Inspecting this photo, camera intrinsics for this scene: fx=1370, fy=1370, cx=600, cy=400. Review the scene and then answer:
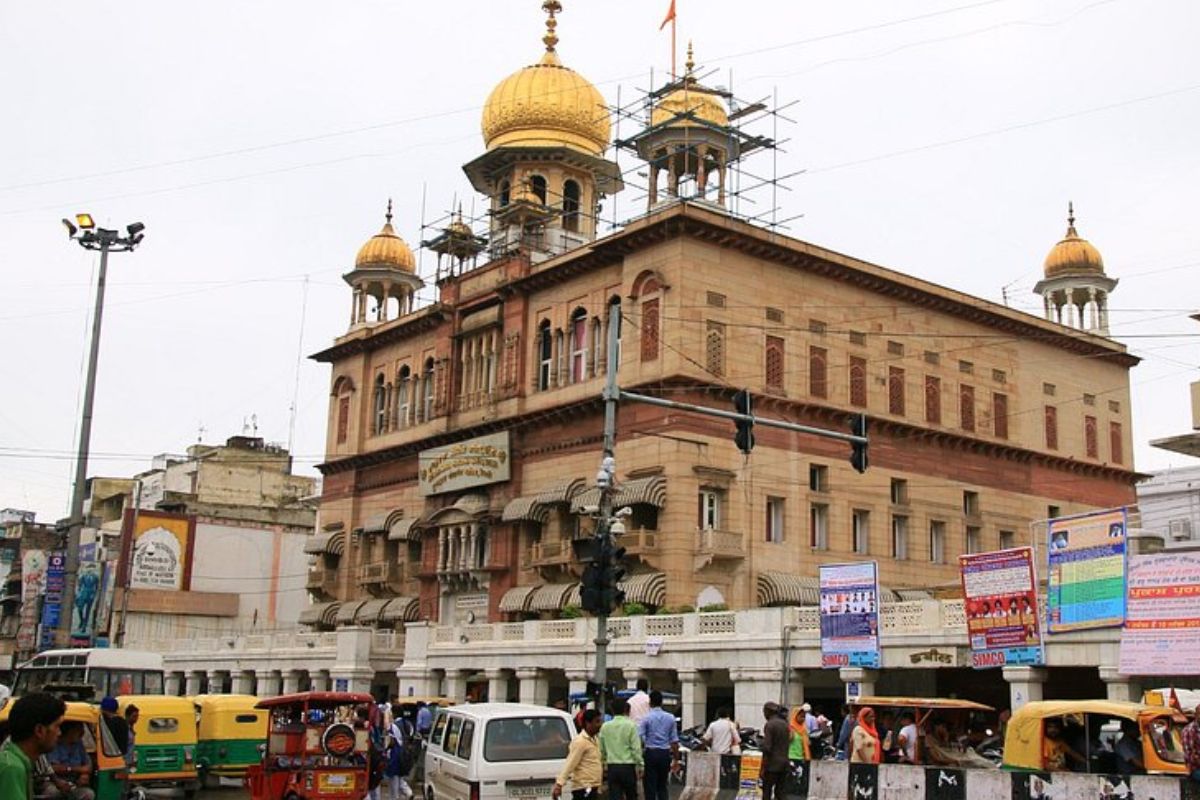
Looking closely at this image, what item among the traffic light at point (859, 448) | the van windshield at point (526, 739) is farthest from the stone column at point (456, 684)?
the van windshield at point (526, 739)

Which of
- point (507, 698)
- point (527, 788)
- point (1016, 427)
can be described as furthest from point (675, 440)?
point (527, 788)

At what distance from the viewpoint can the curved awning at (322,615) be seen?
192 feet

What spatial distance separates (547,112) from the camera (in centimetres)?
5947

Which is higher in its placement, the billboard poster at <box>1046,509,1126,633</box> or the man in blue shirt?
the billboard poster at <box>1046,509,1126,633</box>

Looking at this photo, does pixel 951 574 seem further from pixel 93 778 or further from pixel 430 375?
pixel 93 778

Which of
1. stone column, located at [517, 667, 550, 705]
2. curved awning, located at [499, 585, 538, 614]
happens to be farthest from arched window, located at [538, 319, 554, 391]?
stone column, located at [517, 667, 550, 705]

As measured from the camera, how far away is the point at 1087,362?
5594cm

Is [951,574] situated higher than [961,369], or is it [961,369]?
[961,369]

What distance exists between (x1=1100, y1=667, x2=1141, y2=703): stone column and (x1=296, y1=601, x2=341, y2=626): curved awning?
3915cm

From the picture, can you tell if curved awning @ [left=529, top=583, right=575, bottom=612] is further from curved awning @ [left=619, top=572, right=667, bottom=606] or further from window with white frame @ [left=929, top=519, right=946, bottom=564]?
window with white frame @ [left=929, top=519, right=946, bottom=564]

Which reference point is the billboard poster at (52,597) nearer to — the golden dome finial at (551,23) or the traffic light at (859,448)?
the golden dome finial at (551,23)

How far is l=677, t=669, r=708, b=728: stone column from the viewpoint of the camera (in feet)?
113

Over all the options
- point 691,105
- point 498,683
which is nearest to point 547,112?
point 691,105

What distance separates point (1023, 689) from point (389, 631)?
28.0 m
